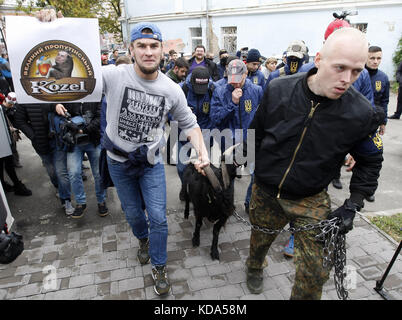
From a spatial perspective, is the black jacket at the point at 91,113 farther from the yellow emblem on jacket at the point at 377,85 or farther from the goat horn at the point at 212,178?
the yellow emblem on jacket at the point at 377,85

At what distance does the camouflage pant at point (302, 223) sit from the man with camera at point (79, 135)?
218 cm

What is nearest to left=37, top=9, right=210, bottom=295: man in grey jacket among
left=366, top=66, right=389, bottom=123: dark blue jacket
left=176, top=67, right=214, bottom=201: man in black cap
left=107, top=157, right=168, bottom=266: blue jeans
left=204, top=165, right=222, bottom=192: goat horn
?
left=107, top=157, right=168, bottom=266: blue jeans

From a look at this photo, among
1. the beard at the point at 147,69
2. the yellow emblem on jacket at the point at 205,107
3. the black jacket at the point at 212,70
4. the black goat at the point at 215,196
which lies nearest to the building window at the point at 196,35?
the black jacket at the point at 212,70

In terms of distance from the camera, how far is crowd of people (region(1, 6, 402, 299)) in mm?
2135

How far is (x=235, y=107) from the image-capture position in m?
3.67

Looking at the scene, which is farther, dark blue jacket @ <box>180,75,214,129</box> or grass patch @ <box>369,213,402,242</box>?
dark blue jacket @ <box>180,75,214,129</box>

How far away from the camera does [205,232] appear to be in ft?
12.8

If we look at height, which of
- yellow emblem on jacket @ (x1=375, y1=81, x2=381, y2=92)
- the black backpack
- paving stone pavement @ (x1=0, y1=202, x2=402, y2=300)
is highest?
yellow emblem on jacket @ (x1=375, y1=81, x2=381, y2=92)

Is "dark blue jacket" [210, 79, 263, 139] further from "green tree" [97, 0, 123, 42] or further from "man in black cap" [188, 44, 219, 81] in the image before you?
"green tree" [97, 0, 123, 42]

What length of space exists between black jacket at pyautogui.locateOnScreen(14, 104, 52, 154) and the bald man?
283 centimetres

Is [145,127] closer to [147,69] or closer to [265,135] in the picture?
[147,69]
